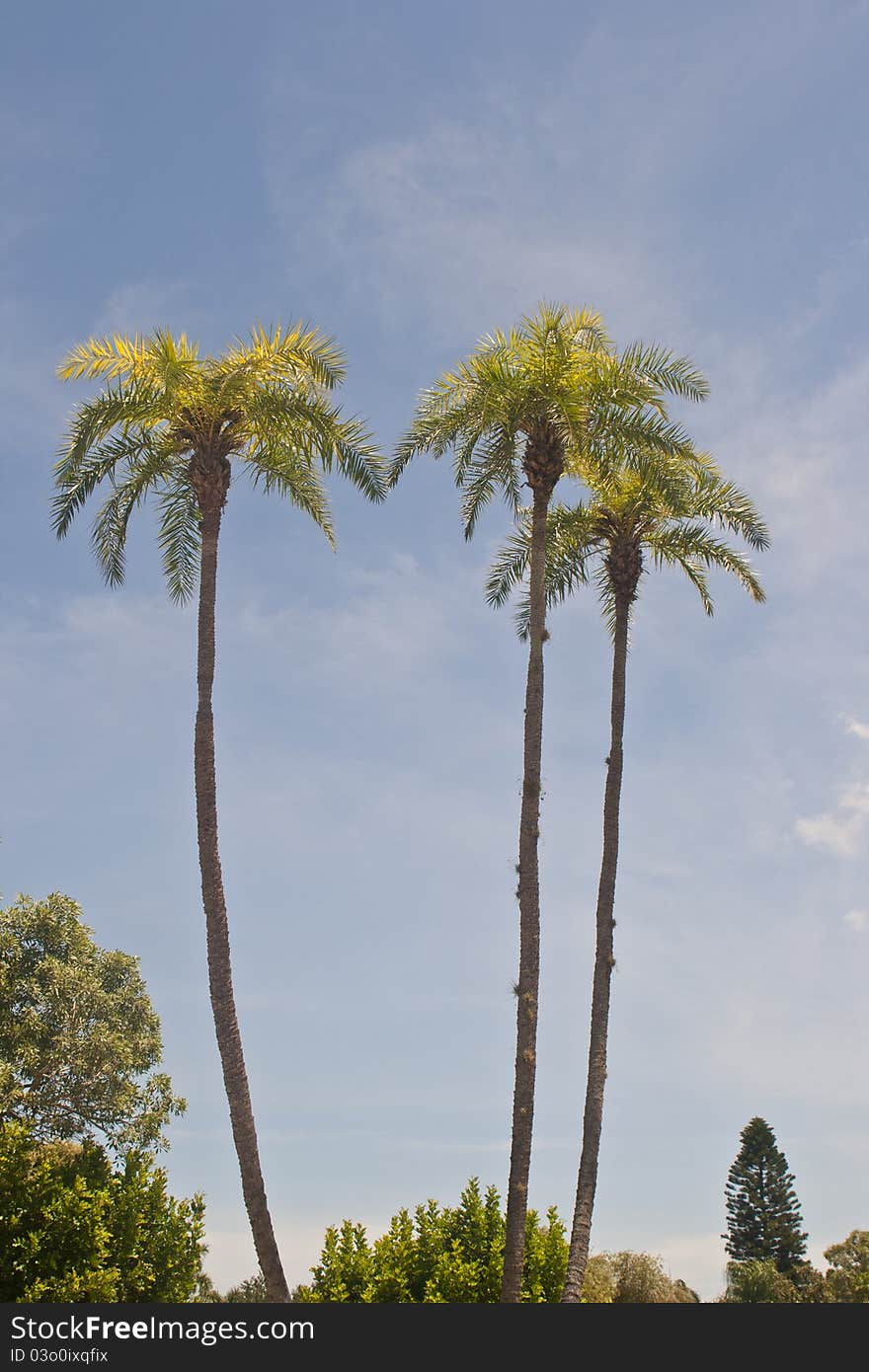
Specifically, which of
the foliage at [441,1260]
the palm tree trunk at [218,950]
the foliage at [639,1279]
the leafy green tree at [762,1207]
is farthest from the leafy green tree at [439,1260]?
the leafy green tree at [762,1207]

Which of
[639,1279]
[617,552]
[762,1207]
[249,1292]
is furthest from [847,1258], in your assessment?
[617,552]

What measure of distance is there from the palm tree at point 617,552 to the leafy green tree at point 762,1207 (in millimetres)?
38895

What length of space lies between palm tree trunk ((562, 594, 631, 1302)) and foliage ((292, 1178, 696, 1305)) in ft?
4.55

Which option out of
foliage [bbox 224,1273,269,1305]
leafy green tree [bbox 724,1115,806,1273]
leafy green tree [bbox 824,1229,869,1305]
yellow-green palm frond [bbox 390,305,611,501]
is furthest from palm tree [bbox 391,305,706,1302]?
leafy green tree [bbox 724,1115,806,1273]

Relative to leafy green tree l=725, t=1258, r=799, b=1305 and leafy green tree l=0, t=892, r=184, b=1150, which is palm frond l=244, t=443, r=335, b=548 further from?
leafy green tree l=725, t=1258, r=799, b=1305

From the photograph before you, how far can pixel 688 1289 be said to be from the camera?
37719 mm

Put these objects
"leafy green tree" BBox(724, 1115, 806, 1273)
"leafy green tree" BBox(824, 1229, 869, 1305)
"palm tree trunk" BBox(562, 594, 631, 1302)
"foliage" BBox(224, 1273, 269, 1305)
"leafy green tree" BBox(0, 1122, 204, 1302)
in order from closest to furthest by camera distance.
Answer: "leafy green tree" BBox(0, 1122, 204, 1302), "palm tree trunk" BBox(562, 594, 631, 1302), "foliage" BBox(224, 1273, 269, 1305), "leafy green tree" BBox(824, 1229, 869, 1305), "leafy green tree" BBox(724, 1115, 806, 1273)

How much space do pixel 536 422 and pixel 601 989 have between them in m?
9.70

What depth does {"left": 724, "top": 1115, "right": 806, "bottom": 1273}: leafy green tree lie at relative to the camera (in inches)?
2096

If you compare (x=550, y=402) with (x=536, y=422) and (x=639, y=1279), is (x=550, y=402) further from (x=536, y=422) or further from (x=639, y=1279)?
(x=639, y=1279)

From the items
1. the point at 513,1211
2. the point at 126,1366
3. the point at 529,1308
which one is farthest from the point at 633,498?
the point at 126,1366

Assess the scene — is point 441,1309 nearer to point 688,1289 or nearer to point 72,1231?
point 72,1231

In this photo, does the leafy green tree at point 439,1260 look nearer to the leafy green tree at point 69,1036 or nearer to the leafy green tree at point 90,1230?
the leafy green tree at point 90,1230

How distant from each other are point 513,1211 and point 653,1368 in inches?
213
